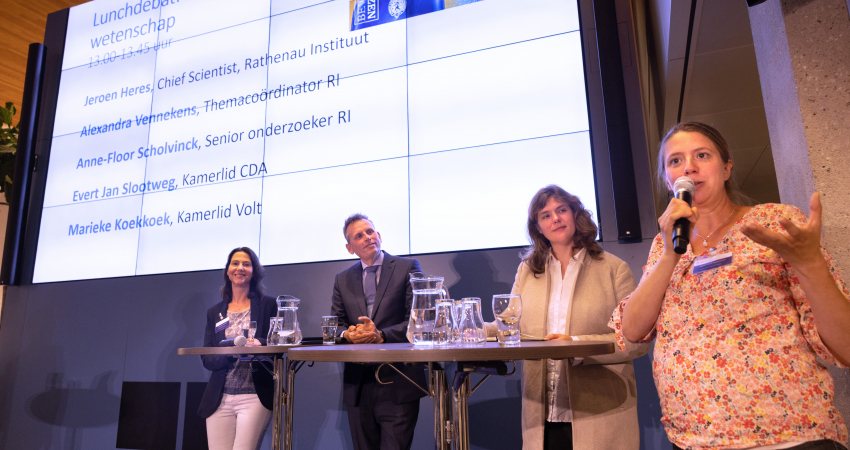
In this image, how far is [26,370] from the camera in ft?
14.3

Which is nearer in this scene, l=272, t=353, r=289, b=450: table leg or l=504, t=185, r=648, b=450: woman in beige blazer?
l=504, t=185, r=648, b=450: woman in beige blazer

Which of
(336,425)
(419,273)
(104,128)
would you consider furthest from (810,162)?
(104,128)

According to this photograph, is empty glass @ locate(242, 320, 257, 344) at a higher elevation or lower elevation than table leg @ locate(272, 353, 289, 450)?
higher

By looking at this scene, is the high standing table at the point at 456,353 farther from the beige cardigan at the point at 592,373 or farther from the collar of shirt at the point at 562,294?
the collar of shirt at the point at 562,294

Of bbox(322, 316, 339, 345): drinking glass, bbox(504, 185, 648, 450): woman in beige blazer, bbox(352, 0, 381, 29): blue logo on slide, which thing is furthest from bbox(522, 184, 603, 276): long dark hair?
bbox(352, 0, 381, 29): blue logo on slide

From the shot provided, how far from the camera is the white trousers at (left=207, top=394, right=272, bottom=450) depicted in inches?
107

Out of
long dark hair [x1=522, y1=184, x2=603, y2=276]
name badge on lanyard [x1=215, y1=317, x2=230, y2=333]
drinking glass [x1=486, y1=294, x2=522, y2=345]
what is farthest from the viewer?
name badge on lanyard [x1=215, y1=317, x2=230, y2=333]

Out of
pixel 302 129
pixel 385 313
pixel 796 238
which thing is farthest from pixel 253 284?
pixel 796 238

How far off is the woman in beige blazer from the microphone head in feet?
2.24

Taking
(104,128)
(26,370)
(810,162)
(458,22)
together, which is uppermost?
(458,22)

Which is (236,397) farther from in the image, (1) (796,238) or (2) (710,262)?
(1) (796,238)

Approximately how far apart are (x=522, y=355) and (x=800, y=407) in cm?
53

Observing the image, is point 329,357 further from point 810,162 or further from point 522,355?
point 810,162

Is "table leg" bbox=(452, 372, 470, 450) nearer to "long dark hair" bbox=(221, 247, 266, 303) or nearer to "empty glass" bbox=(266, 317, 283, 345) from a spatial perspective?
"empty glass" bbox=(266, 317, 283, 345)
